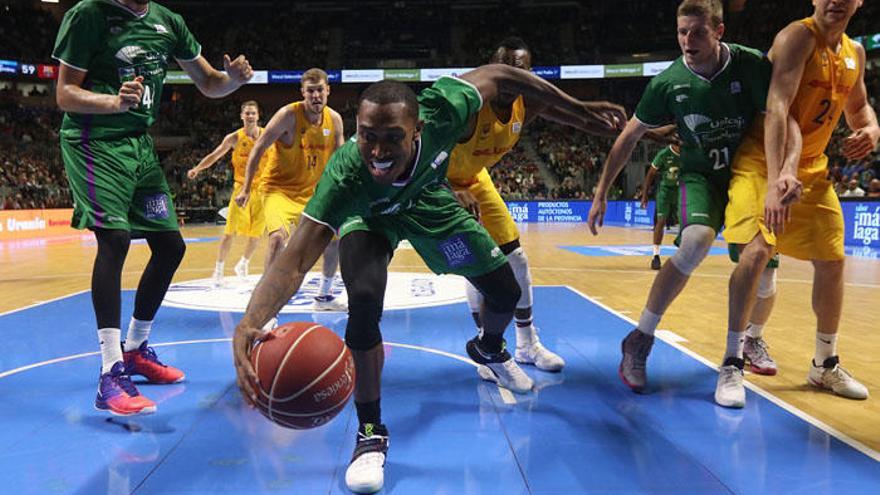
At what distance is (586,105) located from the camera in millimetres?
3305

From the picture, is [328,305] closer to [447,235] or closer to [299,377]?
[447,235]

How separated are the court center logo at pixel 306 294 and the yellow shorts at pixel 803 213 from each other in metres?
3.51

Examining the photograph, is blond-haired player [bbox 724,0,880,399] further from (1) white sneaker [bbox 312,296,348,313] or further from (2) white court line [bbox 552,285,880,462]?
(1) white sneaker [bbox 312,296,348,313]

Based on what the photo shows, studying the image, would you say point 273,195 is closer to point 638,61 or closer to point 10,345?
point 10,345

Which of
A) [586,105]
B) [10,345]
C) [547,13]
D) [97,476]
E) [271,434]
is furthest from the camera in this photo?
[547,13]

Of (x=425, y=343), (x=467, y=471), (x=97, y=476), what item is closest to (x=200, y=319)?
(x=425, y=343)

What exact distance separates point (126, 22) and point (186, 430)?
7.03 feet

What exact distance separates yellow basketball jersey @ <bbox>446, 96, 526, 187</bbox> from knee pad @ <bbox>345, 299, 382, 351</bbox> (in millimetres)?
1498

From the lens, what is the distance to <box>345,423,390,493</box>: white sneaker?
2.36m

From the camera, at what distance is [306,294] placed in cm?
721

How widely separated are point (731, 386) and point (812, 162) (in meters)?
1.31

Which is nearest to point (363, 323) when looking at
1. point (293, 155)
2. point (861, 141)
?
point (861, 141)

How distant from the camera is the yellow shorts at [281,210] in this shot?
5.61 meters

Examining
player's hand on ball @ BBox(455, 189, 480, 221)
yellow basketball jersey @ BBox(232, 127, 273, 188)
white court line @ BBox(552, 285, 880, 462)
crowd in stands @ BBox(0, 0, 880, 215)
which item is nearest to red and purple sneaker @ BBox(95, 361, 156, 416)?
player's hand on ball @ BBox(455, 189, 480, 221)
